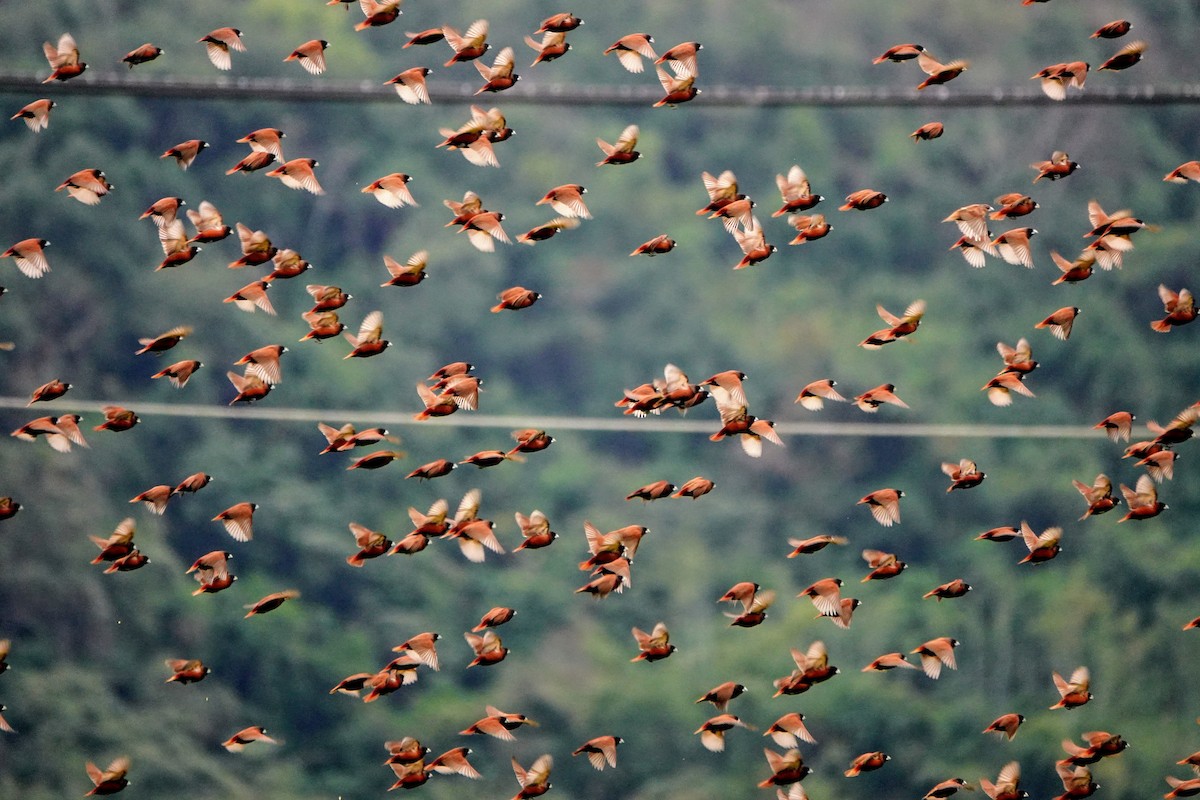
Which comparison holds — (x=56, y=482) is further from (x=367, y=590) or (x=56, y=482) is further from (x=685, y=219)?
(x=685, y=219)

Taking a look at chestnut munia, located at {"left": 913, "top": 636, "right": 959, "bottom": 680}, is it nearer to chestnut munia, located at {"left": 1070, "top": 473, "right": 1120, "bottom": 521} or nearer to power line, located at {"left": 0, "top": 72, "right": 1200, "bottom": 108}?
chestnut munia, located at {"left": 1070, "top": 473, "right": 1120, "bottom": 521}

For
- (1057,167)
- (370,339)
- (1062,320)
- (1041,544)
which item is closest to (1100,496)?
(1041,544)

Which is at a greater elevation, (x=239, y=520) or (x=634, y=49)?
(x=634, y=49)

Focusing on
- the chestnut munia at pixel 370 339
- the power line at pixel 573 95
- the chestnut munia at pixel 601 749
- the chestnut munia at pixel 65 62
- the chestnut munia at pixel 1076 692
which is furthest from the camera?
the chestnut munia at pixel 1076 692

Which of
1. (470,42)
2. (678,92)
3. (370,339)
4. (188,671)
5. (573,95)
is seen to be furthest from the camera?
(188,671)

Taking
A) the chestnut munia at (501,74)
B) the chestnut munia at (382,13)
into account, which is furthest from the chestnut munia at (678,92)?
the chestnut munia at (382,13)

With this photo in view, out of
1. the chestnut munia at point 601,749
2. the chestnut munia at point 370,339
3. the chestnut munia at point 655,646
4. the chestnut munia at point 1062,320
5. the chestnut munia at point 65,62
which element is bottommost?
the chestnut munia at point 601,749

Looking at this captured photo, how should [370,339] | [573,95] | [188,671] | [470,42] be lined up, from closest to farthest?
[573,95] < [470,42] < [370,339] < [188,671]

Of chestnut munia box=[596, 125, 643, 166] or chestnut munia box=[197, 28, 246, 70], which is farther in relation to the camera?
chestnut munia box=[197, 28, 246, 70]

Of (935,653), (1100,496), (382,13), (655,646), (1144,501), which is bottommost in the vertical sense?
(935,653)

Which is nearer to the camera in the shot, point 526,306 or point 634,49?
point 526,306

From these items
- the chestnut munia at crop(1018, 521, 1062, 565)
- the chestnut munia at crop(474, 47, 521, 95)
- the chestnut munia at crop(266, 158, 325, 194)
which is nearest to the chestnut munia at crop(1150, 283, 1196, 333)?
the chestnut munia at crop(1018, 521, 1062, 565)

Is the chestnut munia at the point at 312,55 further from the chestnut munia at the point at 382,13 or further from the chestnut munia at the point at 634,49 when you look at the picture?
the chestnut munia at the point at 634,49

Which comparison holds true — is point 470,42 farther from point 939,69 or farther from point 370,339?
point 939,69
